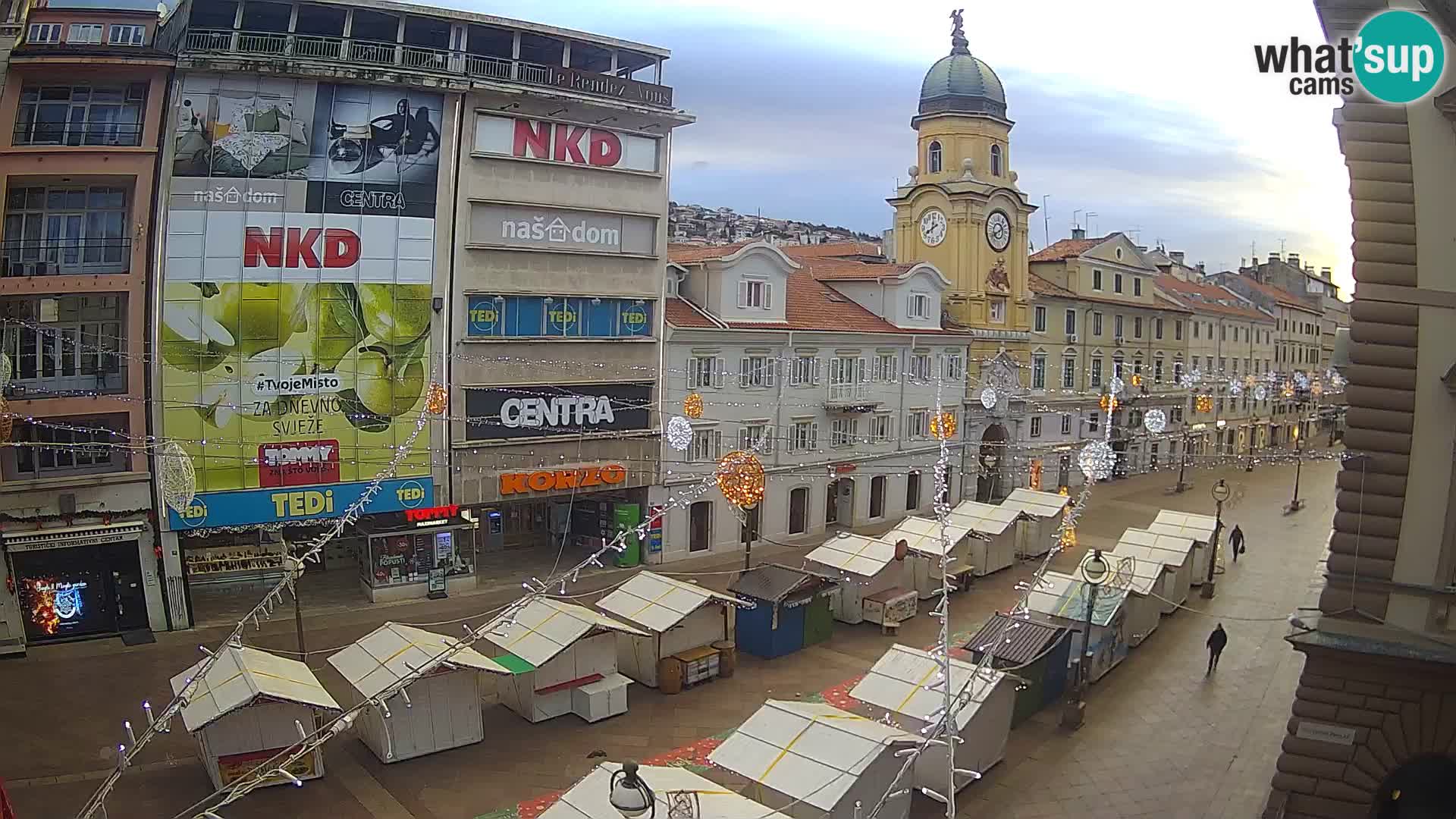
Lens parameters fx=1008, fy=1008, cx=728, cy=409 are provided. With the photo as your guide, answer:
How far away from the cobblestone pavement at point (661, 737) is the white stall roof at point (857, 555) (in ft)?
5.30

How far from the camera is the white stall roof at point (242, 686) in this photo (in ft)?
Result: 52.8

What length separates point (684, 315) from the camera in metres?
34.9

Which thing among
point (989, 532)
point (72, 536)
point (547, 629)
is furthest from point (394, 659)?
point (989, 532)

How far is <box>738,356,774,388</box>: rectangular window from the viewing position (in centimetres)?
3566

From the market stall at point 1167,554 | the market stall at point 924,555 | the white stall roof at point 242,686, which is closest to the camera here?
the white stall roof at point 242,686

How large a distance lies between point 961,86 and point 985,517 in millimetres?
22440

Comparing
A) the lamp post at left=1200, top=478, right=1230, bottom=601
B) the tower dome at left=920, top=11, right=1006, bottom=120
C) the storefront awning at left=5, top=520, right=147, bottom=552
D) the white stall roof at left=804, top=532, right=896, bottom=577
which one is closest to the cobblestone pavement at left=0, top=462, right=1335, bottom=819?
the lamp post at left=1200, top=478, right=1230, bottom=601

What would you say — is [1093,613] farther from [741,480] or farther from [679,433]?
[679,433]

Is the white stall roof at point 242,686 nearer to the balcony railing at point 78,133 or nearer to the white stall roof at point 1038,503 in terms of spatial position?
the balcony railing at point 78,133

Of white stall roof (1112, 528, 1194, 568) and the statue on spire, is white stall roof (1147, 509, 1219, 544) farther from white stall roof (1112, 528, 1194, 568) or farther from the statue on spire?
the statue on spire

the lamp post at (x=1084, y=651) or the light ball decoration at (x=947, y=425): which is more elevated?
the light ball decoration at (x=947, y=425)

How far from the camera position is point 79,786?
17484 mm

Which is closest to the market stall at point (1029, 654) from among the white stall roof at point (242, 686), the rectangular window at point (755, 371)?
the white stall roof at point (242, 686)

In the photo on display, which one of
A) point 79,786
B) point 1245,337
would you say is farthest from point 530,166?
point 1245,337
